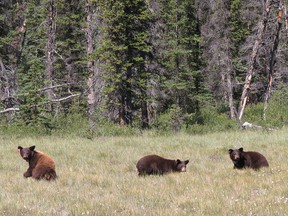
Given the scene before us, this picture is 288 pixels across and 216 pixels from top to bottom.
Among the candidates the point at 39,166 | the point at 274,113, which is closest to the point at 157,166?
the point at 39,166

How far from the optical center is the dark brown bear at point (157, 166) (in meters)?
10.1

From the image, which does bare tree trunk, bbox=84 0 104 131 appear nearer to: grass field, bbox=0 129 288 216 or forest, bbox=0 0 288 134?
forest, bbox=0 0 288 134

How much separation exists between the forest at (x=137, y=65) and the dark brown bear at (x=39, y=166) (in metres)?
9.41

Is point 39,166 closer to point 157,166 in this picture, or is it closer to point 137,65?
point 157,166

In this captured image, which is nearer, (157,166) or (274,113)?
(157,166)

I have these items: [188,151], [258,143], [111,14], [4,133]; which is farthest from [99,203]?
[111,14]

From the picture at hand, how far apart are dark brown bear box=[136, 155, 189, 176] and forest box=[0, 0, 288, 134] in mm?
9389

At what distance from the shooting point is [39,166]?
9586mm

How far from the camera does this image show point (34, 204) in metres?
7.09

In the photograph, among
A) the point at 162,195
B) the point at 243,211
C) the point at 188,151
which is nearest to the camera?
the point at 243,211

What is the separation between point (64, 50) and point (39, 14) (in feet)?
11.0

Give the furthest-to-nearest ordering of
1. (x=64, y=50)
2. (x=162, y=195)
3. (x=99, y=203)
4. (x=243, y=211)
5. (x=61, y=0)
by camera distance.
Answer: (x=64, y=50) → (x=61, y=0) → (x=162, y=195) → (x=99, y=203) → (x=243, y=211)

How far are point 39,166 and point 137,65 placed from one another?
40.8 feet

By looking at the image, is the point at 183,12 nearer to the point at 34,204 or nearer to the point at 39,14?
the point at 39,14
